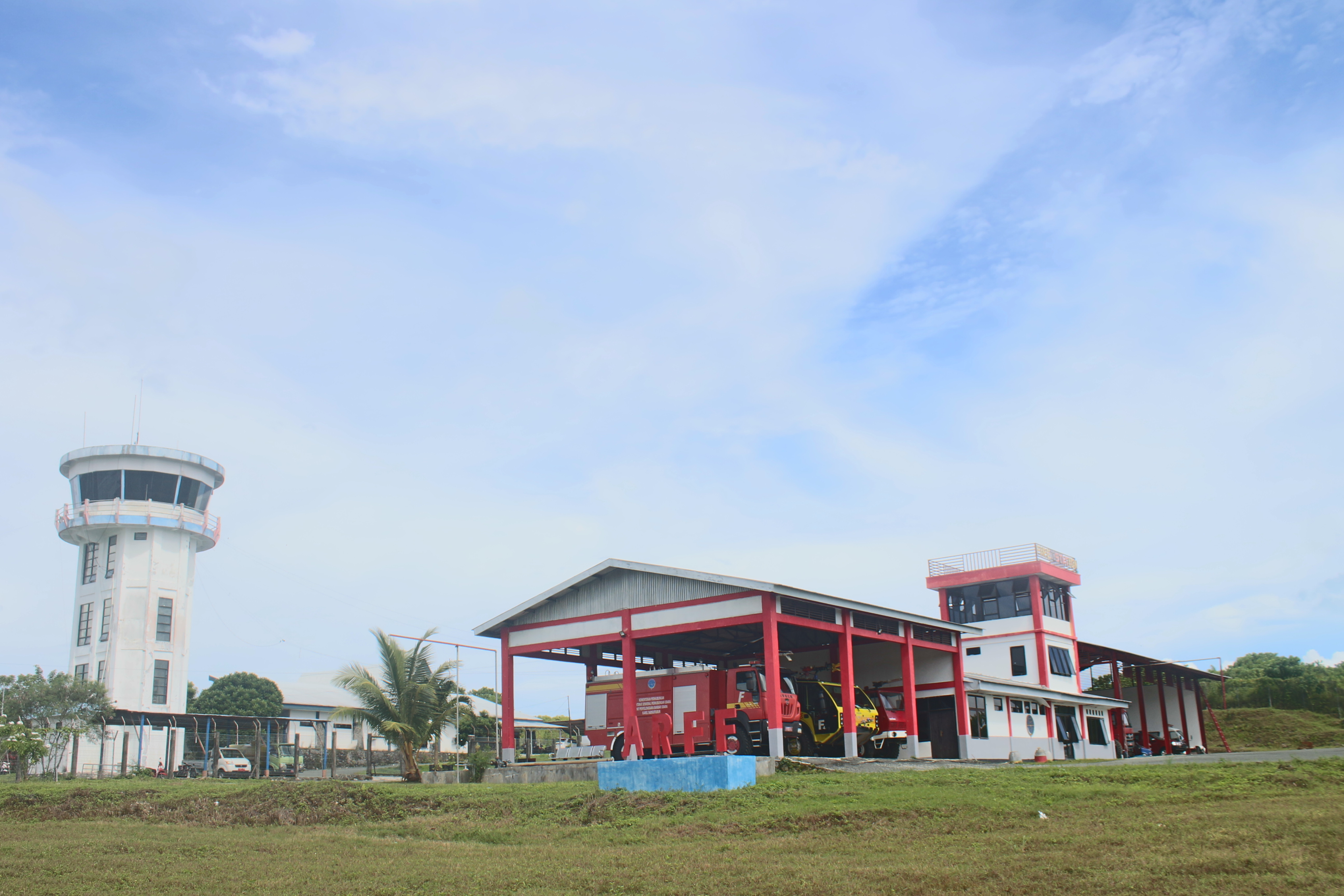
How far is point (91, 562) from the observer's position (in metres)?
50.6

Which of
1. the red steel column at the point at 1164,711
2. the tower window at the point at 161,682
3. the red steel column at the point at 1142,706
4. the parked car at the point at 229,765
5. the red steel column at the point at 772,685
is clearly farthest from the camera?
the red steel column at the point at 1164,711

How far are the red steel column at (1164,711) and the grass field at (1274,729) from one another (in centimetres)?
295

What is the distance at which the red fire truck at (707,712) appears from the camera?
2666 centimetres

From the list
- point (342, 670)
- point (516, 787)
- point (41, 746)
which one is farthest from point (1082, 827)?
point (41, 746)

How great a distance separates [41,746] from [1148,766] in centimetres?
3505

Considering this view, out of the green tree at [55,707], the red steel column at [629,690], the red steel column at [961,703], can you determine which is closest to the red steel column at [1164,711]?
the red steel column at [961,703]

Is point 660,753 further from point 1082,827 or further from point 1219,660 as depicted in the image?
point 1219,660

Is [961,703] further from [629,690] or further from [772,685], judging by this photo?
[629,690]

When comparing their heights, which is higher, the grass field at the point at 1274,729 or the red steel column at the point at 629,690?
the red steel column at the point at 629,690

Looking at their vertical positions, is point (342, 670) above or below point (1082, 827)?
above

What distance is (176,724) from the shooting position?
40938mm

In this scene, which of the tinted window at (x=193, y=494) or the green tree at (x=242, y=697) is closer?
the tinted window at (x=193, y=494)

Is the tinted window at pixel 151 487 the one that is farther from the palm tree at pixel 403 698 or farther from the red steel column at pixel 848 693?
the red steel column at pixel 848 693

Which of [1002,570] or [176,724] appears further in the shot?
[1002,570]
